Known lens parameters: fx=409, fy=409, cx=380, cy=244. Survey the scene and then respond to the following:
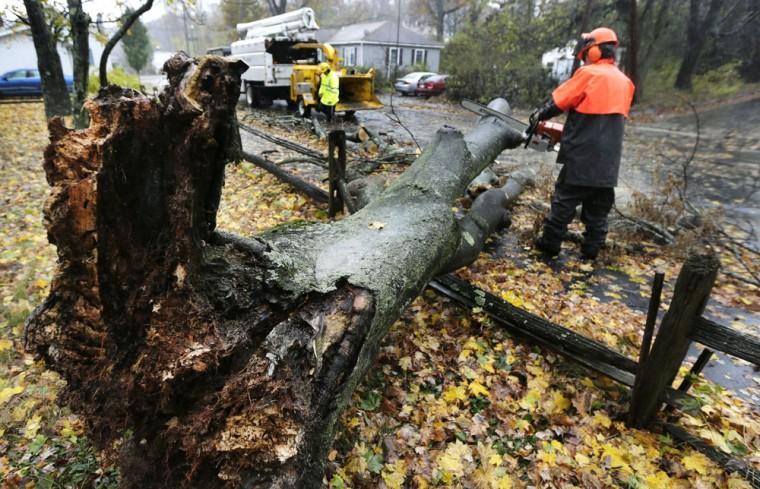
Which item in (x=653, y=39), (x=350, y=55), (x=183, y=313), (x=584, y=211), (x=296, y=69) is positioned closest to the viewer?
(x=183, y=313)

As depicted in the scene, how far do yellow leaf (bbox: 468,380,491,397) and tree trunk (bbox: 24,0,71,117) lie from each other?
30.6 feet

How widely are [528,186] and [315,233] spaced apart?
5463 millimetres

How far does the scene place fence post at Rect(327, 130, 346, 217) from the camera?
4902 mm

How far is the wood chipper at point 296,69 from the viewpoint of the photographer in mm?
12719

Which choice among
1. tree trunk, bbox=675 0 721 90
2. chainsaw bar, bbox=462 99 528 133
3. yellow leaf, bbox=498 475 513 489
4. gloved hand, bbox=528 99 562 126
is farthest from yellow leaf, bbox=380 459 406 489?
tree trunk, bbox=675 0 721 90

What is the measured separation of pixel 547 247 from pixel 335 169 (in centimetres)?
263

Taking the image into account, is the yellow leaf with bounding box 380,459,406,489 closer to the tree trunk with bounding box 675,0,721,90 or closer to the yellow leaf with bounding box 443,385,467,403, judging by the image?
the yellow leaf with bounding box 443,385,467,403

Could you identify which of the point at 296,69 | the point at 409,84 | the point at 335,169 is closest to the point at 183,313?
the point at 335,169

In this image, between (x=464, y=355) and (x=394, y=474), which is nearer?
(x=394, y=474)

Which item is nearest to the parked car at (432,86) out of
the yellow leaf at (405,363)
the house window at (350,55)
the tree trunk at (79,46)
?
the house window at (350,55)

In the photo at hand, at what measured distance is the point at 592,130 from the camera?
3.99 m

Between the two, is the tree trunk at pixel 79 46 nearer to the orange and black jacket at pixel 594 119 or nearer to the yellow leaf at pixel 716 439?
the orange and black jacket at pixel 594 119

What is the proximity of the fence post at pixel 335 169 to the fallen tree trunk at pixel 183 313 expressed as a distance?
311 centimetres

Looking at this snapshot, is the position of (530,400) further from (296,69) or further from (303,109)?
(296,69)
